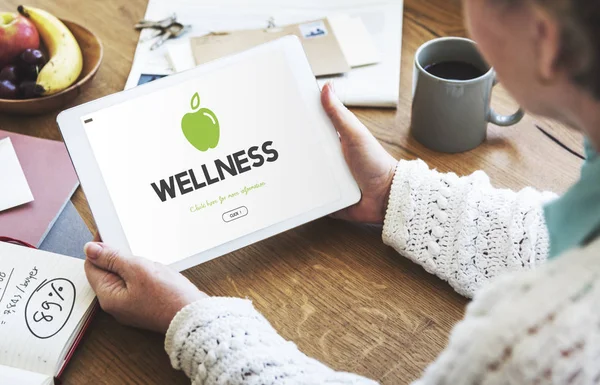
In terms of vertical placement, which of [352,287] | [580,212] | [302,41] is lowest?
[352,287]

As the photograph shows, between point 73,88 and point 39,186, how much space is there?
183mm

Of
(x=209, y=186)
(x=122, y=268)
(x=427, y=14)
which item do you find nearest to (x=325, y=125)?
(x=209, y=186)

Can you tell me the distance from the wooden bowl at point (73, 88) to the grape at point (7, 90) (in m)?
0.02

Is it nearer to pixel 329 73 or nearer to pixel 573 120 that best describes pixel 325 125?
pixel 329 73

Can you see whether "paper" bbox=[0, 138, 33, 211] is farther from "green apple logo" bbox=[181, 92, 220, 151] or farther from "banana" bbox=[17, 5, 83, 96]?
"green apple logo" bbox=[181, 92, 220, 151]

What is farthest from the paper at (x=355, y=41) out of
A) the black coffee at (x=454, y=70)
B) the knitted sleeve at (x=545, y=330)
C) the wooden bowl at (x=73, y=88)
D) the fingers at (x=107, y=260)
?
the knitted sleeve at (x=545, y=330)

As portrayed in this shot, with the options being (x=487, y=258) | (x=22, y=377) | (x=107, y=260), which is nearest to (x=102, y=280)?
(x=107, y=260)

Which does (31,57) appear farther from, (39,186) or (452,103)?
(452,103)

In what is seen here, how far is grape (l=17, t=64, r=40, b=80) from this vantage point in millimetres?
1047

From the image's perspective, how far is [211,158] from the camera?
86cm

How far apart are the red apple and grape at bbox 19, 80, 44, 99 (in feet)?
0.21

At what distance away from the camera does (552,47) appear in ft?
1.51

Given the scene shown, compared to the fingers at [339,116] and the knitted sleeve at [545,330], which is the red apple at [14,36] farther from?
the knitted sleeve at [545,330]

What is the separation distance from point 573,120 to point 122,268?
0.53 metres
